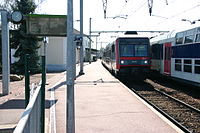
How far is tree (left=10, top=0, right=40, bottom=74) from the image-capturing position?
98.2 feet

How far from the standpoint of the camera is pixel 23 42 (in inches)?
1187

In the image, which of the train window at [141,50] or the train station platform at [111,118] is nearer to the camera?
the train station platform at [111,118]

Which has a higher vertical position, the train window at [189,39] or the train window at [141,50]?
the train window at [189,39]

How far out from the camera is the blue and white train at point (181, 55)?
13.9 meters

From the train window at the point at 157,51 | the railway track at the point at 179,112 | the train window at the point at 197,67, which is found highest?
the train window at the point at 157,51

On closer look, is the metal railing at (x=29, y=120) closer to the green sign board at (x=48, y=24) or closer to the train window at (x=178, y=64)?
the green sign board at (x=48, y=24)

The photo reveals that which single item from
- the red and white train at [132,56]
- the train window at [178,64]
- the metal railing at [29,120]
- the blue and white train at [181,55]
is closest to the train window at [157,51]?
the blue and white train at [181,55]

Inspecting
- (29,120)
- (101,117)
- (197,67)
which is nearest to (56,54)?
(197,67)

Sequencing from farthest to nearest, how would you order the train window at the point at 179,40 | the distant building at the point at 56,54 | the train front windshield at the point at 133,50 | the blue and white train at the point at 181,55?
the distant building at the point at 56,54 → the train front windshield at the point at 133,50 → the train window at the point at 179,40 → the blue and white train at the point at 181,55

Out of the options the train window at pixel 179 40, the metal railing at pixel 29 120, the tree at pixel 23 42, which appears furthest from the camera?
the tree at pixel 23 42

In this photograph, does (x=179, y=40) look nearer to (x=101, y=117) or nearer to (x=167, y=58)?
(x=167, y=58)

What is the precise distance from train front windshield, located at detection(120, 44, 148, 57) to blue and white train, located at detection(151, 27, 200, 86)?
50.7 inches

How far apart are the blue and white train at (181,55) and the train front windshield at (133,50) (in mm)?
1289

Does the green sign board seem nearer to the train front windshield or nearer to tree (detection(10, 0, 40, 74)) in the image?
the train front windshield
